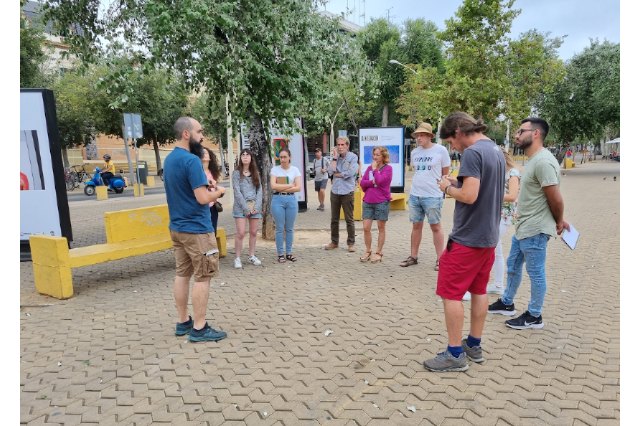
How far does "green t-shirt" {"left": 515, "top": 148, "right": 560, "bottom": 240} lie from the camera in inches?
151

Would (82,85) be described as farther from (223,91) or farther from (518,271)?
(518,271)

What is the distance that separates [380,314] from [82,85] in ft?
97.1

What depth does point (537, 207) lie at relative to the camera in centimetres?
397

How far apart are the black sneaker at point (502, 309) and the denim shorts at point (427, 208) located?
1545mm

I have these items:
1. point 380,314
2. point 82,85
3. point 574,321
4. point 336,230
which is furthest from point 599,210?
point 82,85

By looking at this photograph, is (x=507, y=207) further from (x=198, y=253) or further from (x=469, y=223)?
(x=198, y=253)

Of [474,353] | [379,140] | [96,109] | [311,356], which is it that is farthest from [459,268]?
[96,109]

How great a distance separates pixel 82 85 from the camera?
28062mm

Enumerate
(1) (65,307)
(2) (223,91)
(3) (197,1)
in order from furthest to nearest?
(2) (223,91) → (3) (197,1) → (1) (65,307)

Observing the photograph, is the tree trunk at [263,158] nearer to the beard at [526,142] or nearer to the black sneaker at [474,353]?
the beard at [526,142]

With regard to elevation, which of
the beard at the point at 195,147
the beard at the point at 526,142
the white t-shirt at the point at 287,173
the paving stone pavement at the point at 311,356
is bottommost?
the paving stone pavement at the point at 311,356

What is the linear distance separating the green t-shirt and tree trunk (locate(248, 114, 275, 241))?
503 cm

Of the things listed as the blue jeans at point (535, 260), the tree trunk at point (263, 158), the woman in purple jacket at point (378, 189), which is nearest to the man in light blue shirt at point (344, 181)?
the woman in purple jacket at point (378, 189)

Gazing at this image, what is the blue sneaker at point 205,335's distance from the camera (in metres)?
4.03
